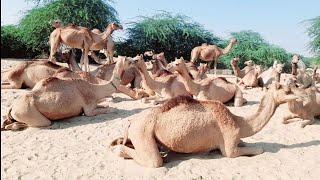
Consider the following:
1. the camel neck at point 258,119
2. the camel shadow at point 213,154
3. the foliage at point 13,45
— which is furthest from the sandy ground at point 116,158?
the foliage at point 13,45

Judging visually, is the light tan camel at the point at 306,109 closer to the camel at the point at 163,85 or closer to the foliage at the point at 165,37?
the camel at the point at 163,85

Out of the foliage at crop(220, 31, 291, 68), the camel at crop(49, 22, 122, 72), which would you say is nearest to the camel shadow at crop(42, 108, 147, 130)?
the camel at crop(49, 22, 122, 72)

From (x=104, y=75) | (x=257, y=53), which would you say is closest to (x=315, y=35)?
(x=257, y=53)

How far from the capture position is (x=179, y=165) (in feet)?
16.5

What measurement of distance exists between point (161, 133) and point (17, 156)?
7.27 ft

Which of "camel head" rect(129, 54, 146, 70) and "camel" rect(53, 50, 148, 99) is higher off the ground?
"camel head" rect(129, 54, 146, 70)

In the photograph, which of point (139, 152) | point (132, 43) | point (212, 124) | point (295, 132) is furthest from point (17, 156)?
point (132, 43)

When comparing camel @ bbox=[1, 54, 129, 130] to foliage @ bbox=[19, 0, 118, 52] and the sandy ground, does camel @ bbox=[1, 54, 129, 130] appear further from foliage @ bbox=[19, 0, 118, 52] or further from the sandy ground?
foliage @ bbox=[19, 0, 118, 52]

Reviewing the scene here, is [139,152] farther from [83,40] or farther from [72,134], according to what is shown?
[83,40]

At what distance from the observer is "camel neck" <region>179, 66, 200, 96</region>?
28.1ft

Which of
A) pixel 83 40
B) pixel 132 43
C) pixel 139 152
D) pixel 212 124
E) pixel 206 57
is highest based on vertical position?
pixel 212 124

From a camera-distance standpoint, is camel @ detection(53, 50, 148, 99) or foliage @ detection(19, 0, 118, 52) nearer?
camel @ detection(53, 50, 148, 99)

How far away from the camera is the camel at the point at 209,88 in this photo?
864 centimetres

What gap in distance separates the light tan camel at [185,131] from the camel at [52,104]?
7.77 ft
